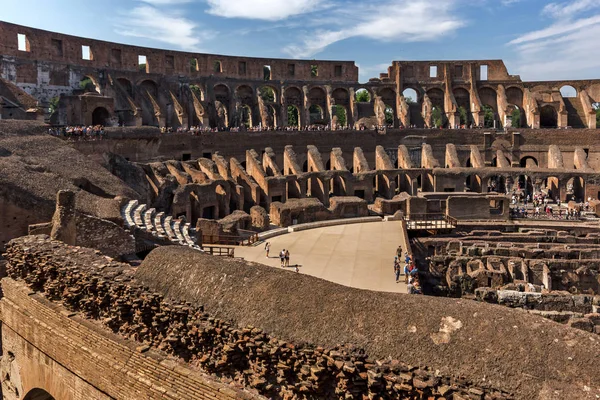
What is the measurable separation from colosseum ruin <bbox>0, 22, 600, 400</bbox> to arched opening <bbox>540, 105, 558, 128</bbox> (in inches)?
5.8

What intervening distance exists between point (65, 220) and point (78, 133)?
14.6 meters

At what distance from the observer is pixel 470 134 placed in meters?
37.8

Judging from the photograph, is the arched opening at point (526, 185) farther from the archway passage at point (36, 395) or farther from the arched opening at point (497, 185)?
the archway passage at point (36, 395)

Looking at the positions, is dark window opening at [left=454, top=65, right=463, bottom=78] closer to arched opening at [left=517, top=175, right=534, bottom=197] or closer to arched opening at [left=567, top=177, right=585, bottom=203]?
arched opening at [left=517, top=175, right=534, bottom=197]

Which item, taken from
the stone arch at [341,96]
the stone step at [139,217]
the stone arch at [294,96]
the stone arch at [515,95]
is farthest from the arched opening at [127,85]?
the stone arch at [515,95]

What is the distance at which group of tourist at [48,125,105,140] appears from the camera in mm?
23688

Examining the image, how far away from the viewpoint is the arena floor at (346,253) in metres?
17.5

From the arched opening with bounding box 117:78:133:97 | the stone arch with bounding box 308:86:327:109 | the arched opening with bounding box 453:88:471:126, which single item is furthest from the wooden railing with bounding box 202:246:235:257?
the arched opening with bounding box 453:88:471:126

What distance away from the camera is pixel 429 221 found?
27.4 m

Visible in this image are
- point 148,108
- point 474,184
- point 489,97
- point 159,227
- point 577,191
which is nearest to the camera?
point 159,227

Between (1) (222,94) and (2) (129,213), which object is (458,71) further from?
(2) (129,213)

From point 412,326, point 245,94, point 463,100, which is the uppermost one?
point 245,94

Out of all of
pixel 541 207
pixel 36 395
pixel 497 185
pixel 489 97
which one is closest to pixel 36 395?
pixel 36 395

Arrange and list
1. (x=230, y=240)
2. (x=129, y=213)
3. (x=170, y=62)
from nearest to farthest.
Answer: (x=129, y=213)
(x=230, y=240)
(x=170, y=62)
